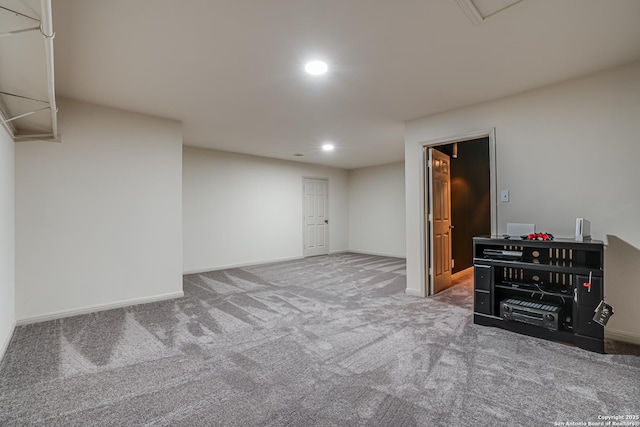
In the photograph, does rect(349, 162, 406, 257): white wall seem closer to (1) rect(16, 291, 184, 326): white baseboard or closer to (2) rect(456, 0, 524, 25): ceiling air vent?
(1) rect(16, 291, 184, 326): white baseboard

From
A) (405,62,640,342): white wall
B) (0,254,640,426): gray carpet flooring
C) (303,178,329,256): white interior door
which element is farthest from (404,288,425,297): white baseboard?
(303,178,329,256): white interior door

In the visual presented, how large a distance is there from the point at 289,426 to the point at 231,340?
1.26m

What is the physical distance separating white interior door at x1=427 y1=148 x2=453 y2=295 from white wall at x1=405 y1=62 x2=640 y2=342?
0.81 meters

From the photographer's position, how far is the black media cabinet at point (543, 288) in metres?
2.41

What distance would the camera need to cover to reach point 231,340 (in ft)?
8.63

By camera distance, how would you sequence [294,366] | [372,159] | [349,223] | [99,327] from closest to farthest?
1. [294,366]
2. [99,327]
3. [372,159]
4. [349,223]

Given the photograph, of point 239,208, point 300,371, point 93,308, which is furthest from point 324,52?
point 239,208

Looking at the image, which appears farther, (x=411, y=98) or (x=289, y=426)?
(x=411, y=98)

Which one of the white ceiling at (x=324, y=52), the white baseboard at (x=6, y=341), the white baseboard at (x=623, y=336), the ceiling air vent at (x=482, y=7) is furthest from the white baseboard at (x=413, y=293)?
the white baseboard at (x=6, y=341)

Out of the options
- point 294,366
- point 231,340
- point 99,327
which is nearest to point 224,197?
point 99,327

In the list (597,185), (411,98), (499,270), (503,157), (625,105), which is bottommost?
(499,270)

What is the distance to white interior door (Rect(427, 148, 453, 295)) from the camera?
157 inches

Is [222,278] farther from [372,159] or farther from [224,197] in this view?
[372,159]

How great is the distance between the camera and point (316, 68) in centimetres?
264
